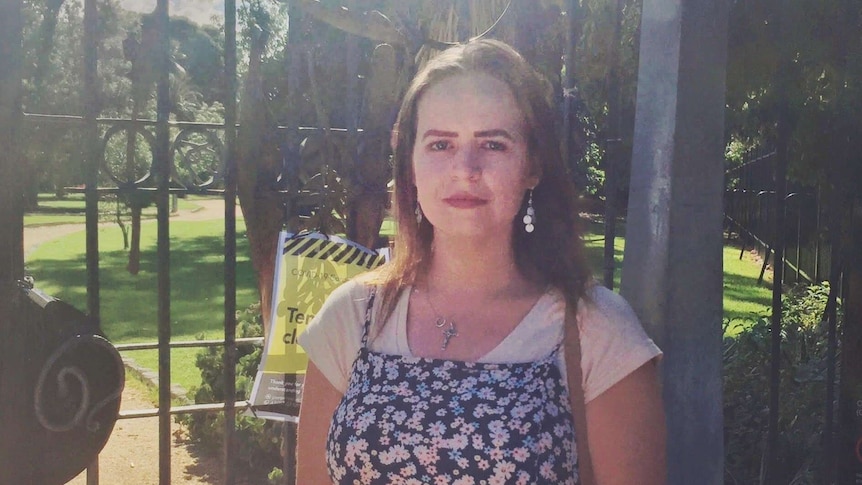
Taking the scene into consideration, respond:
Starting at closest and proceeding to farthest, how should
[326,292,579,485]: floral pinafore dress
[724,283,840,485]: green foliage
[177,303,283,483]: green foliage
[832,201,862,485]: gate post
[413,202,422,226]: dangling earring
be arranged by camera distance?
[326,292,579,485]: floral pinafore dress → [413,202,422,226]: dangling earring → [832,201,862,485]: gate post → [724,283,840,485]: green foliage → [177,303,283,483]: green foliage

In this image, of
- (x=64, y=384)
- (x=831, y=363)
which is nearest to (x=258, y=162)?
(x=64, y=384)

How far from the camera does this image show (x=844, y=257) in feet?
9.76

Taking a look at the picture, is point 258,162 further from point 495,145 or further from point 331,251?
point 495,145

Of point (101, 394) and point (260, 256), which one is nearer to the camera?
point (101, 394)

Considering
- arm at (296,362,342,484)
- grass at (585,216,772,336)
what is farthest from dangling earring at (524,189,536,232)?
grass at (585,216,772,336)

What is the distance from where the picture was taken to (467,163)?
1.94 metres

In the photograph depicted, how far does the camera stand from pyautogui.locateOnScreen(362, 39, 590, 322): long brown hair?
6.50 feet

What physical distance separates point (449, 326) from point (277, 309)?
803 mm

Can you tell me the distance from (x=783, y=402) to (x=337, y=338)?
110 inches

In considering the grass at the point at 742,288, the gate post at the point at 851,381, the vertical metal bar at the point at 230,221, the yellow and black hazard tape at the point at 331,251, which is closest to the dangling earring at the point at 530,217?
the yellow and black hazard tape at the point at 331,251

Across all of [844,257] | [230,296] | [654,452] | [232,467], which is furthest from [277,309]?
[844,257]

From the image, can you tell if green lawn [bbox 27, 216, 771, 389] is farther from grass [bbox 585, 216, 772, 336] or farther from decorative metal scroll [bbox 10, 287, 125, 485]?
decorative metal scroll [bbox 10, 287, 125, 485]

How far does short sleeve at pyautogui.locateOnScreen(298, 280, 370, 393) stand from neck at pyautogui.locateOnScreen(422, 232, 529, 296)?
0.20 m

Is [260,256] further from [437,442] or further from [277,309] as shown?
[437,442]
